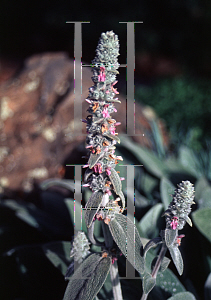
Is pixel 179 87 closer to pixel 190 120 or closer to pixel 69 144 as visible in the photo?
pixel 190 120

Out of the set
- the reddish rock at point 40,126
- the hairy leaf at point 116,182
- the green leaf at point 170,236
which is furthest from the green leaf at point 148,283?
the reddish rock at point 40,126

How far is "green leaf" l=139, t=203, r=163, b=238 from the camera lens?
37.7 inches

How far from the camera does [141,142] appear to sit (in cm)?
165

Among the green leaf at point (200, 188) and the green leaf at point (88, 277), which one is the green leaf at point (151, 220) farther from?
the green leaf at point (88, 277)

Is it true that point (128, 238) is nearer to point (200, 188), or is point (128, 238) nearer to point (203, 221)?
point (203, 221)

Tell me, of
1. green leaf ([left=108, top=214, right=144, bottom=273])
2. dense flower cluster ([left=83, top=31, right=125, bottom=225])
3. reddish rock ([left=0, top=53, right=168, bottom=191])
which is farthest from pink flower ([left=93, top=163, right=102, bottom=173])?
reddish rock ([left=0, top=53, right=168, bottom=191])

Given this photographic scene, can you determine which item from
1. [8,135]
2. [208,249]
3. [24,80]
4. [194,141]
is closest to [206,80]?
[194,141]

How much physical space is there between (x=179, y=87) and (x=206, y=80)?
1.51ft

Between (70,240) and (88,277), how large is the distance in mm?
503

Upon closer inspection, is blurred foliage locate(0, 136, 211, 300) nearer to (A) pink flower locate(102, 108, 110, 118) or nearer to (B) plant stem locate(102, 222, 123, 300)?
(B) plant stem locate(102, 222, 123, 300)

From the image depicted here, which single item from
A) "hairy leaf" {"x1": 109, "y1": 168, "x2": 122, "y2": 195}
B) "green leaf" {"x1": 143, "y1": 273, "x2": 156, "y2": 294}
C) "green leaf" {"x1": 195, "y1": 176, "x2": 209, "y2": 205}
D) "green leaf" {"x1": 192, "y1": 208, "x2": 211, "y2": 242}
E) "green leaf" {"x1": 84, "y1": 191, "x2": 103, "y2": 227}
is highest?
"hairy leaf" {"x1": 109, "y1": 168, "x2": 122, "y2": 195}

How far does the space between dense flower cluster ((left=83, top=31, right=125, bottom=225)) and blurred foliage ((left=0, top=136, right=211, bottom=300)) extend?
35 cm

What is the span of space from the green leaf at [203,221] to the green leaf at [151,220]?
170mm

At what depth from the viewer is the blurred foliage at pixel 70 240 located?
0.81 metres
